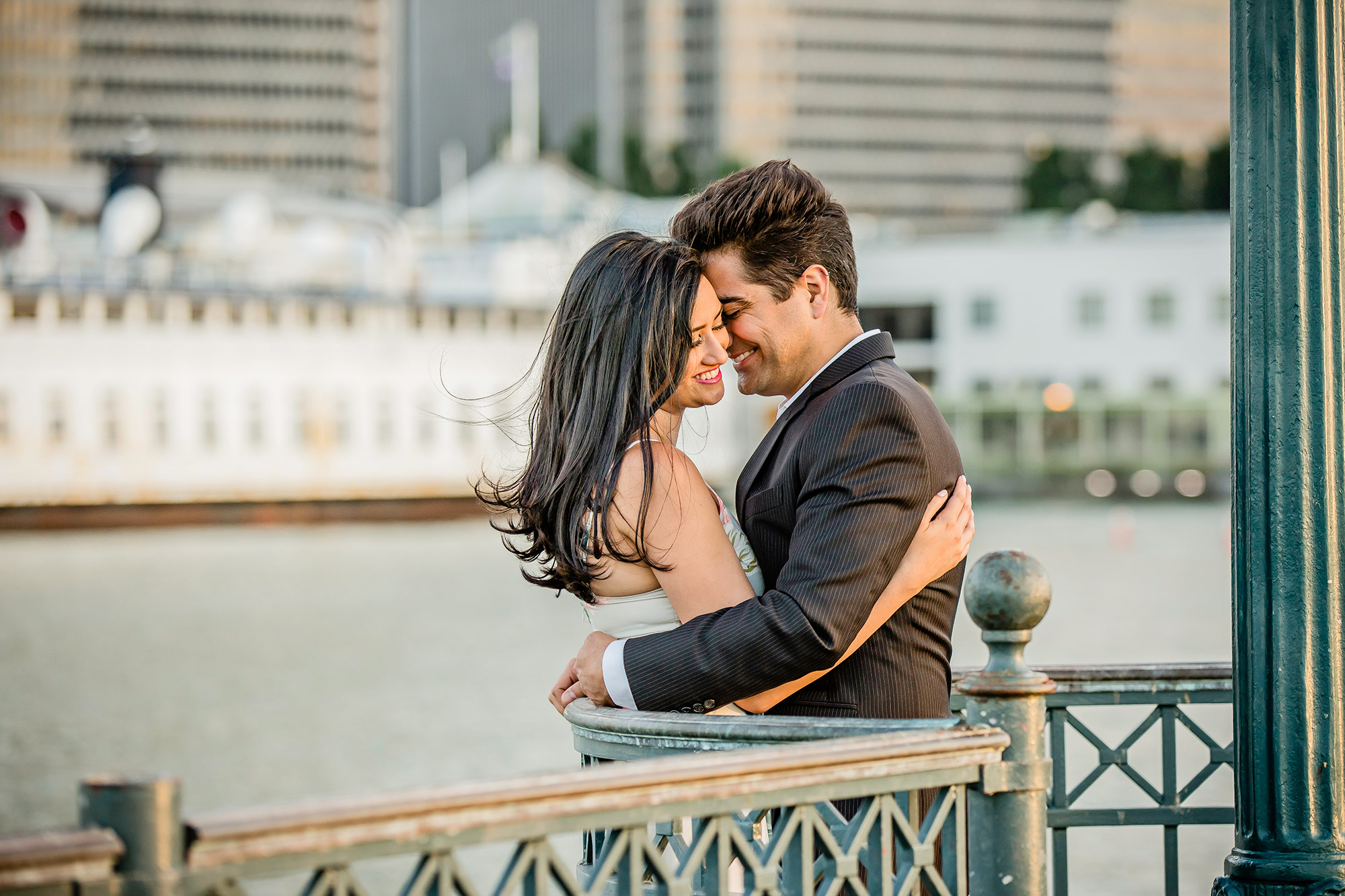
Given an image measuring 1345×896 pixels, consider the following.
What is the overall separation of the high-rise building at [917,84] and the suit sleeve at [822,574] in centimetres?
11840

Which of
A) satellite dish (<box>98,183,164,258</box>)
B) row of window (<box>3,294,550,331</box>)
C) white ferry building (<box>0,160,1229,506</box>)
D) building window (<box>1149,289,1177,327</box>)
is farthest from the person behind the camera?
satellite dish (<box>98,183,164,258</box>)

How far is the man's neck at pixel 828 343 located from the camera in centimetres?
316

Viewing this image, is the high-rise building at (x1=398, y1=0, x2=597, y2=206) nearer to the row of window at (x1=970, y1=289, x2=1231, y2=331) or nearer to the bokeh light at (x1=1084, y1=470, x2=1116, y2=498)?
the row of window at (x1=970, y1=289, x2=1231, y2=331)

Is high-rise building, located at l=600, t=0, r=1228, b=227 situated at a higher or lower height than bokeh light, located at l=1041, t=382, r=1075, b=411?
higher

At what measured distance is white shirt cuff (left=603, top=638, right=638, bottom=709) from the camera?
2838mm

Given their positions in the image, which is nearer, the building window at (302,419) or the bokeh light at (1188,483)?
the building window at (302,419)

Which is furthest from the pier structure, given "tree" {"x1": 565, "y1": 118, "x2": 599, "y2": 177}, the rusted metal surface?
"tree" {"x1": 565, "y1": 118, "x2": 599, "y2": 177}

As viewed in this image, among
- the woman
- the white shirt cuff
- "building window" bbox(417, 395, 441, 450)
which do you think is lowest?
the white shirt cuff

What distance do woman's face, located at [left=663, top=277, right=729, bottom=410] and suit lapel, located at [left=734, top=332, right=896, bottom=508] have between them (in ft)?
0.52

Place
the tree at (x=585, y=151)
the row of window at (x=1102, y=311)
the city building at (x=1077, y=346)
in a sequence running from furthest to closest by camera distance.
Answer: the tree at (x=585, y=151), the row of window at (x=1102, y=311), the city building at (x=1077, y=346)

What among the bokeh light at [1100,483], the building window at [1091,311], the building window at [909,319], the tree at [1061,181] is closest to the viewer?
the bokeh light at [1100,483]

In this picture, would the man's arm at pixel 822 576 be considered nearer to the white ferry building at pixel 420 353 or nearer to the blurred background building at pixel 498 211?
the blurred background building at pixel 498 211

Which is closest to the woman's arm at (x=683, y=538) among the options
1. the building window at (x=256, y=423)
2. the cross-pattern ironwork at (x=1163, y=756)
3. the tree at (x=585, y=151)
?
A: the cross-pattern ironwork at (x=1163, y=756)

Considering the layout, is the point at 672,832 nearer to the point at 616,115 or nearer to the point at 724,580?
the point at 724,580
